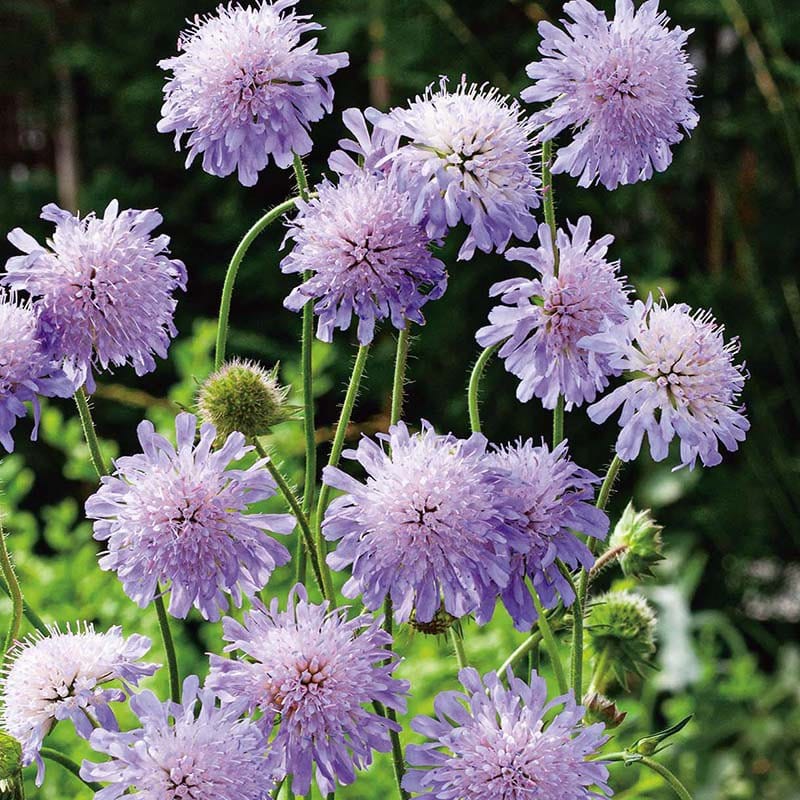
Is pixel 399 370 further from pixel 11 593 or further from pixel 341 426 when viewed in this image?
pixel 11 593

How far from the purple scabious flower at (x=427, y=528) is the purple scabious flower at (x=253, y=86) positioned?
13cm

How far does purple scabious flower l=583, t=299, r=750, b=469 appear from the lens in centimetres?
45

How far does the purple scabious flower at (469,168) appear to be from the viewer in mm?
443

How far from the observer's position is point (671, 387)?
455 millimetres

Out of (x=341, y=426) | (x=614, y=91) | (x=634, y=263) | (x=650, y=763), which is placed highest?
(x=634, y=263)

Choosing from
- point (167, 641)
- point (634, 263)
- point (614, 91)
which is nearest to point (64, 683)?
point (167, 641)

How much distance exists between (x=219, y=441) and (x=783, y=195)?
69.9 inches

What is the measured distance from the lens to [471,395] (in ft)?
1.59

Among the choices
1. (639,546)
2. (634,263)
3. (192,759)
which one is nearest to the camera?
(192,759)

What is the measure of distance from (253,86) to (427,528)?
0.19 metres

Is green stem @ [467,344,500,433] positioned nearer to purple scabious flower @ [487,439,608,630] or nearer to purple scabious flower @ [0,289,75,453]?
purple scabious flower @ [487,439,608,630]

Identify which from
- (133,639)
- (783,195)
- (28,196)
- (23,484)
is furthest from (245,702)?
(28,196)

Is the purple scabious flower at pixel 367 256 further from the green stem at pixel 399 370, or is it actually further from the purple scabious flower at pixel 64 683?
the purple scabious flower at pixel 64 683

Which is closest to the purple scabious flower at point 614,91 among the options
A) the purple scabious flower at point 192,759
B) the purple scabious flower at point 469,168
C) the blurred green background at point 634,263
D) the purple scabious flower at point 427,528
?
the purple scabious flower at point 469,168
